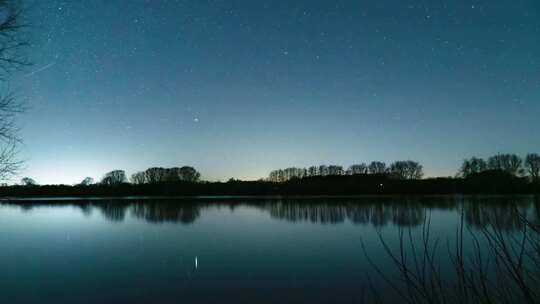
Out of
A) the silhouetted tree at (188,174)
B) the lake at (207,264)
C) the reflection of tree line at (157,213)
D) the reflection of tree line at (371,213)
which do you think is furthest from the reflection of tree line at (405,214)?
the silhouetted tree at (188,174)

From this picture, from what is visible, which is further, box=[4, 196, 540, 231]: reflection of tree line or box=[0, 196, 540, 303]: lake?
box=[4, 196, 540, 231]: reflection of tree line

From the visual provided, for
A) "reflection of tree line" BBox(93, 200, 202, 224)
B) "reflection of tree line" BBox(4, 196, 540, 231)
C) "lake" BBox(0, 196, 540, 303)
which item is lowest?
"lake" BBox(0, 196, 540, 303)

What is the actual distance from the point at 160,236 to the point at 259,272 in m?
9.51

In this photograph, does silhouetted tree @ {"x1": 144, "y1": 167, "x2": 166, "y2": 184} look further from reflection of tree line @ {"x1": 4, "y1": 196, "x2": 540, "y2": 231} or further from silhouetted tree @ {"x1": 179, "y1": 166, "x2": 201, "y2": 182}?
reflection of tree line @ {"x1": 4, "y1": 196, "x2": 540, "y2": 231}

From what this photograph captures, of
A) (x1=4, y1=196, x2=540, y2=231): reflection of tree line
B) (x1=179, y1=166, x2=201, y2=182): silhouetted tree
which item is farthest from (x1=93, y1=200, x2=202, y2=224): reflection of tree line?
(x1=179, y1=166, x2=201, y2=182): silhouetted tree

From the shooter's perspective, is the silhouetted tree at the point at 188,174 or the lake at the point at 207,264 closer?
the lake at the point at 207,264

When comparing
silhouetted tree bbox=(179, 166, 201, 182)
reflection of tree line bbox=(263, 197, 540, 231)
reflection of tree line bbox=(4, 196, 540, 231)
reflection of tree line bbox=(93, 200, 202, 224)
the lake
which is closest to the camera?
the lake

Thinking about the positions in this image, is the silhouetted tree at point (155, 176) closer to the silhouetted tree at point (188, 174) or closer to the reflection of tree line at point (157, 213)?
the silhouetted tree at point (188, 174)

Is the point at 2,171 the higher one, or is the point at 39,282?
the point at 2,171

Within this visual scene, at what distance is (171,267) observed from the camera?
12086 millimetres

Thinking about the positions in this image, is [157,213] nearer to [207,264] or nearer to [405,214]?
[405,214]

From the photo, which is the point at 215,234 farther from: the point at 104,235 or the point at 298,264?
the point at 298,264

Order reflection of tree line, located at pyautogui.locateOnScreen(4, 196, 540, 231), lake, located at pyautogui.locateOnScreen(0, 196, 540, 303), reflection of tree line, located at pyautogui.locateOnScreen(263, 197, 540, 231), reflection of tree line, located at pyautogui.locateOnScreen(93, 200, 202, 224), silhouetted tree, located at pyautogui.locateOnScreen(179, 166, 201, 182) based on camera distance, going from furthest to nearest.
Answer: silhouetted tree, located at pyautogui.locateOnScreen(179, 166, 201, 182)
reflection of tree line, located at pyautogui.locateOnScreen(93, 200, 202, 224)
reflection of tree line, located at pyautogui.locateOnScreen(4, 196, 540, 231)
reflection of tree line, located at pyautogui.locateOnScreen(263, 197, 540, 231)
lake, located at pyautogui.locateOnScreen(0, 196, 540, 303)

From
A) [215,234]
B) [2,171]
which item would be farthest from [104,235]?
[2,171]
